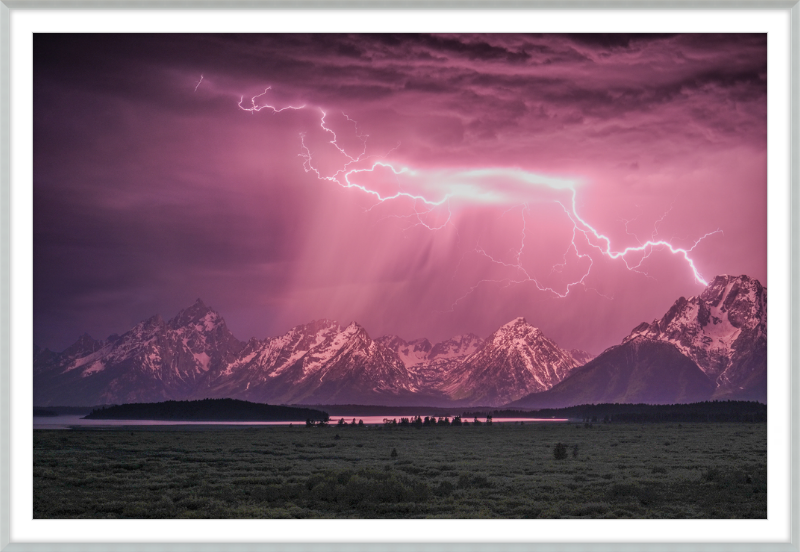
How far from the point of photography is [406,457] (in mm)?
53438

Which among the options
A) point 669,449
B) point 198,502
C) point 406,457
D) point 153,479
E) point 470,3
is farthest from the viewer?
point 669,449

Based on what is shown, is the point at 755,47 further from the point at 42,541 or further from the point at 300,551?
the point at 42,541

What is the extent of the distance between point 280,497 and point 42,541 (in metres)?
10.7

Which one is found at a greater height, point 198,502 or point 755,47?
point 755,47

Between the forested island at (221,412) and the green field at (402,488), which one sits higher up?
the green field at (402,488)

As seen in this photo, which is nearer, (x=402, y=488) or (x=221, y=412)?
(x=402, y=488)

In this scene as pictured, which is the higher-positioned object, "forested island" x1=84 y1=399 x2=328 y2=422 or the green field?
the green field

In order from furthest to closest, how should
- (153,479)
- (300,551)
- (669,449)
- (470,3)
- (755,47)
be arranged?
1. (669,449)
2. (153,479)
3. (755,47)
4. (470,3)
5. (300,551)

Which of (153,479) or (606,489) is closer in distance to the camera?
(606,489)

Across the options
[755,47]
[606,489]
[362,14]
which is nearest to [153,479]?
[606,489]

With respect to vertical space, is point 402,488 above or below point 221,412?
above

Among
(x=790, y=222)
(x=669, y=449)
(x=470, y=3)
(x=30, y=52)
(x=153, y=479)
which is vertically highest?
(x=470, y=3)

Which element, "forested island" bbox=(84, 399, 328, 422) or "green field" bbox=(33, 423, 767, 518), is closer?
"green field" bbox=(33, 423, 767, 518)

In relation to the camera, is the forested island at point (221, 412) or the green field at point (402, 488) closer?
the green field at point (402, 488)
